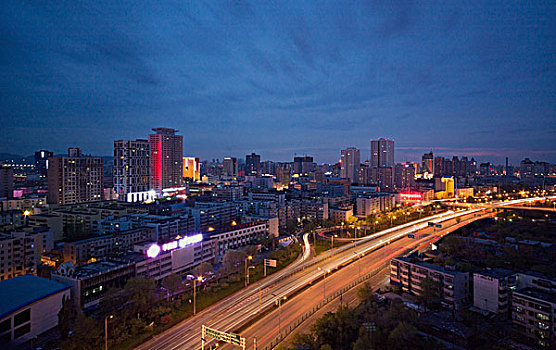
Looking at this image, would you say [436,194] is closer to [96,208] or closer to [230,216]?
[230,216]

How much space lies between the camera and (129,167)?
47.7 metres

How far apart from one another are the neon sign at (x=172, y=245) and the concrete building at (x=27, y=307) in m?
4.33

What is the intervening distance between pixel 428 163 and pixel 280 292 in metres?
104

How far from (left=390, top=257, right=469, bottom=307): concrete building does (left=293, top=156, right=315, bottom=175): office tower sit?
9478 cm

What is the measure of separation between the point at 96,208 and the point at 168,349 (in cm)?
2595

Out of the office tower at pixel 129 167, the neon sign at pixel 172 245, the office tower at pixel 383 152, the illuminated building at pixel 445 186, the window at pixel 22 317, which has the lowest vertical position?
the window at pixel 22 317

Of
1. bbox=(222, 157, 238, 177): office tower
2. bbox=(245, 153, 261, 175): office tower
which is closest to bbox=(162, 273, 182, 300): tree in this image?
bbox=(222, 157, 238, 177): office tower

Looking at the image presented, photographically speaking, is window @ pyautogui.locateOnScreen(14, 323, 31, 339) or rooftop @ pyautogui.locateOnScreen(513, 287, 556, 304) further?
rooftop @ pyautogui.locateOnScreen(513, 287, 556, 304)

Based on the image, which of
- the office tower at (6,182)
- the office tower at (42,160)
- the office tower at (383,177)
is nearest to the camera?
the office tower at (6,182)

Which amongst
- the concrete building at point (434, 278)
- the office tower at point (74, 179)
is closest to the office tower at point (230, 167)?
the office tower at point (74, 179)

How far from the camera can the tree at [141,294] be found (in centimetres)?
1335

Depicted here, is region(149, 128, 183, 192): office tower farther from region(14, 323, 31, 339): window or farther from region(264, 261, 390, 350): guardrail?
region(264, 261, 390, 350): guardrail

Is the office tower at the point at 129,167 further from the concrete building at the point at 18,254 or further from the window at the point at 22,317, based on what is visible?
the window at the point at 22,317

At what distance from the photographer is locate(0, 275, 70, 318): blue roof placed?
1234cm
